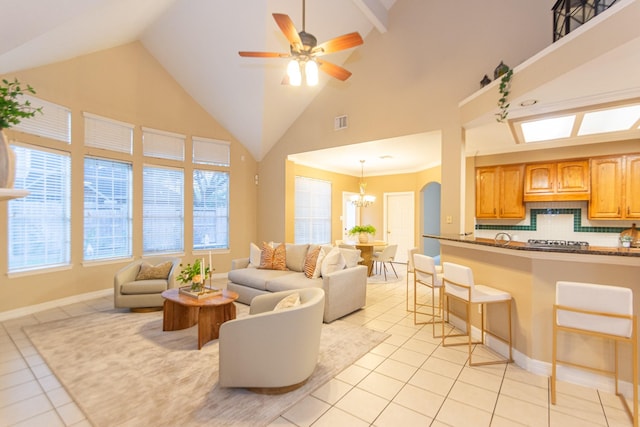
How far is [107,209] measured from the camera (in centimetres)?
507

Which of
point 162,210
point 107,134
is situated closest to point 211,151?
point 162,210

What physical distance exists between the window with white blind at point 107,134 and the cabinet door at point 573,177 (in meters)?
7.67

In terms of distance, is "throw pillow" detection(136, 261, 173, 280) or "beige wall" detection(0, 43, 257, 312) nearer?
"beige wall" detection(0, 43, 257, 312)

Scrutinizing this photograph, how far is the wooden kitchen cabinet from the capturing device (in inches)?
210

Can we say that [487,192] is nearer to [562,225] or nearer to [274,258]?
[562,225]

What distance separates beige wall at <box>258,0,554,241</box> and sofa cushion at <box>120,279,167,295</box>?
3811 millimetres

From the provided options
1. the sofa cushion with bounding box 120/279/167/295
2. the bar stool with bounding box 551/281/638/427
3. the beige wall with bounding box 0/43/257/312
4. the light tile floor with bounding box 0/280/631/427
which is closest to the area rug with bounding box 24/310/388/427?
the light tile floor with bounding box 0/280/631/427

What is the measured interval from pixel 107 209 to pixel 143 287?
1889mm

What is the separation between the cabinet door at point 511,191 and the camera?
5332mm

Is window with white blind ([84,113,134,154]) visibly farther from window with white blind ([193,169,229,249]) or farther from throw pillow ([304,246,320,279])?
throw pillow ([304,246,320,279])

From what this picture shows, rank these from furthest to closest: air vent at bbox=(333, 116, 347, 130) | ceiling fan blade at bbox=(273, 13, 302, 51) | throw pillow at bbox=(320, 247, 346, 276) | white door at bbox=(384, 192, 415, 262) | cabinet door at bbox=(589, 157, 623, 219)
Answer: white door at bbox=(384, 192, 415, 262) → air vent at bbox=(333, 116, 347, 130) → cabinet door at bbox=(589, 157, 623, 219) → throw pillow at bbox=(320, 247, 346, 276) → ceiling fan blade at bbox=(273, 13, 302, 51)

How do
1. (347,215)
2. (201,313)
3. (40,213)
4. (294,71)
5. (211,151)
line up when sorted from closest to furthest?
(294,71)
(201,313)
(40,213)
(211,151)
(347,215)

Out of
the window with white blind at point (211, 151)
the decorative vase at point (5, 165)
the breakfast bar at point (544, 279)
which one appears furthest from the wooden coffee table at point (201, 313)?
the window with white blind at point (211, 151)

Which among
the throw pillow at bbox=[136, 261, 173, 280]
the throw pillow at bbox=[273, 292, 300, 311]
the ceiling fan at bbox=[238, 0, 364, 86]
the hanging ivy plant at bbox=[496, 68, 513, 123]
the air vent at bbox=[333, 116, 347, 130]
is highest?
the air vent at bbox=[333, 116, 347, 130]
